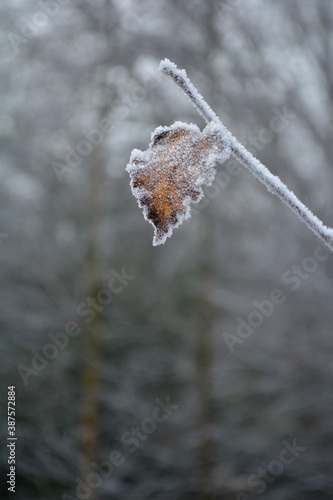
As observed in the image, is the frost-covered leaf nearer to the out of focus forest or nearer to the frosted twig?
the frosted twig

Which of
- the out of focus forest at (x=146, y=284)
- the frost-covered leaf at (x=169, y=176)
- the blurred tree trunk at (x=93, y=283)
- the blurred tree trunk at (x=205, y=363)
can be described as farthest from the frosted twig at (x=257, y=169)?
the blurred tree trunk at (x=93, y=283)

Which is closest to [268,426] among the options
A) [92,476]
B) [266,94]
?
[92,476]

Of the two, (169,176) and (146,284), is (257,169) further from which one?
(146,284)

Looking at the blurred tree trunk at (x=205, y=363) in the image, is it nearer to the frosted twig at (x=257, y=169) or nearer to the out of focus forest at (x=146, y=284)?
the out of focus forest at (x=146, y=284)

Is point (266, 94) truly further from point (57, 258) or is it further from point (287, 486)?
point (287, 486)

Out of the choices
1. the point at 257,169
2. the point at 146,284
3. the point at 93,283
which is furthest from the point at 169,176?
the point at 93,283

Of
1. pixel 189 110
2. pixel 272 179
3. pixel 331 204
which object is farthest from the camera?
pixel 189 110

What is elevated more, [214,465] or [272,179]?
[214,465]

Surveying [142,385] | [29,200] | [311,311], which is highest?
[29,200]

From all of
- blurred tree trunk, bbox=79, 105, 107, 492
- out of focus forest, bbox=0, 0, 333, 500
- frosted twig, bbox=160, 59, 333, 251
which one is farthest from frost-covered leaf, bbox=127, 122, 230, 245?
blurred tree trunk, bbox=79, 105, 107, 492
